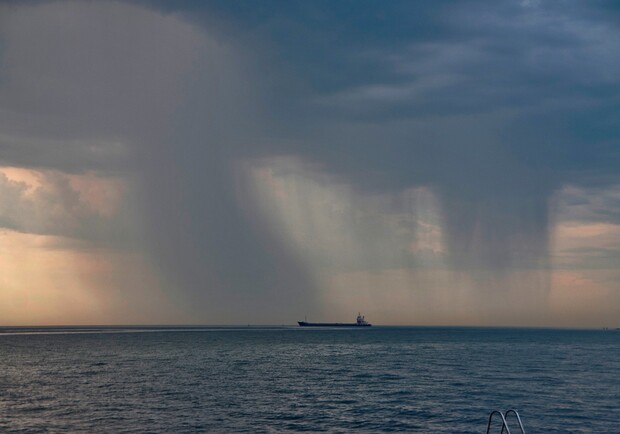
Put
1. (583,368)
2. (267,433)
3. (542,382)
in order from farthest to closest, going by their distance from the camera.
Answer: (583,368), (542,382), (267,433)

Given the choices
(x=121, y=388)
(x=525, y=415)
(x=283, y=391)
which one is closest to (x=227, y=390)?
(x=283, y=391)

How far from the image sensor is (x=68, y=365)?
119188mm

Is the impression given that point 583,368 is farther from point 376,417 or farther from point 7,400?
point 7,400

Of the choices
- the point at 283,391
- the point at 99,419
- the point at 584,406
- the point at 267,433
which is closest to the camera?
the point at 267,433

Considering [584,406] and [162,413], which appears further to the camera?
[584,406]

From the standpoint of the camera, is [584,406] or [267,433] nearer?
[267,433]

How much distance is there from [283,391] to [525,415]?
29.6 meters

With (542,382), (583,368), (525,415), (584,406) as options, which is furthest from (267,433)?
(583,368)

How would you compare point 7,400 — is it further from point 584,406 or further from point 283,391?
point 584,406

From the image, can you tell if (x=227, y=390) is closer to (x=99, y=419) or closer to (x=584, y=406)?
(x=99, y=419)

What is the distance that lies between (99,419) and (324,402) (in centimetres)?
2328

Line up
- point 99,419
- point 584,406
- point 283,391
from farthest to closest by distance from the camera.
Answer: point 283,391 < point 584,406 < point 99,419

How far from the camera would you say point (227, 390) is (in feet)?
253

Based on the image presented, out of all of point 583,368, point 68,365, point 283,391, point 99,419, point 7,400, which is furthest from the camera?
point 68,365
